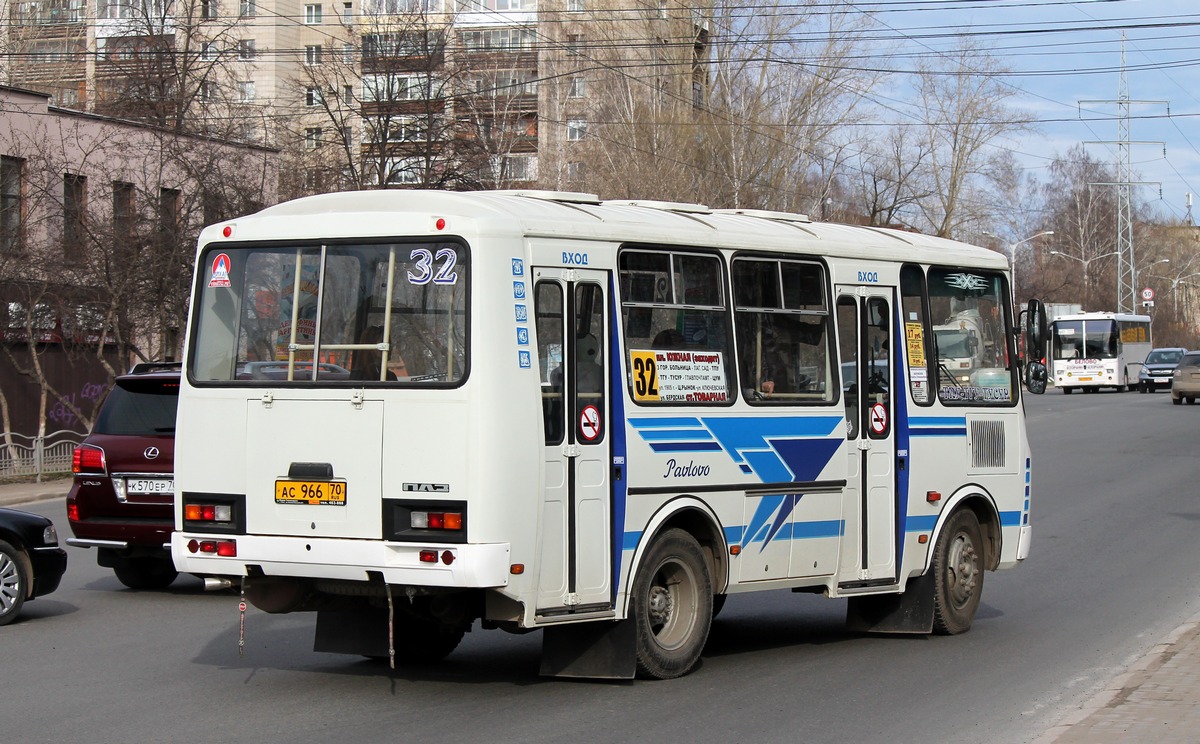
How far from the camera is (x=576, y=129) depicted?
171ft

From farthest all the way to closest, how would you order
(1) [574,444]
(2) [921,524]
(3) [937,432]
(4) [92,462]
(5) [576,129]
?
(5) [576,129], (4) [92,462], (3) [937,432], (2) [921,524], (1) [574,444]

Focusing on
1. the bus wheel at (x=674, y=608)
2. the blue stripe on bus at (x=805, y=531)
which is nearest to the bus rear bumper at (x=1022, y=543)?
the blue stripe on bus at (x=805, y=531)

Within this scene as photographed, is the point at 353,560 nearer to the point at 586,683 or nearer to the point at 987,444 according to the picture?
the point at 586,683

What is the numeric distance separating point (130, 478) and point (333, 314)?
15.8 ft

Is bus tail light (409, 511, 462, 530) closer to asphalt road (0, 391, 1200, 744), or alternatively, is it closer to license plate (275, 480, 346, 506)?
license plate (275, 480, 346, 506)

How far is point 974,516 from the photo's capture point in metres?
11.6

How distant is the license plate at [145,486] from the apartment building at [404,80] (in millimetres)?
22383

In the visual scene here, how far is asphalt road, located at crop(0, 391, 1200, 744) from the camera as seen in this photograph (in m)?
7.83

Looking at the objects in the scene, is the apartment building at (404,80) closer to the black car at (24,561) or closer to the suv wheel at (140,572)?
the suv wheel at (140,572)

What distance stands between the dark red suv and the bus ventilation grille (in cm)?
651

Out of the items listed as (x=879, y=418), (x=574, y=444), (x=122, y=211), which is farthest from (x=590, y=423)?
(x=122, y=211)

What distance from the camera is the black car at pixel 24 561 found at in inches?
444

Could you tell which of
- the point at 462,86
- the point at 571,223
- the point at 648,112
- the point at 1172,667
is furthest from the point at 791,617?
the point at 648,112

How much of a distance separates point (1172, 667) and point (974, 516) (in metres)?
2.66
